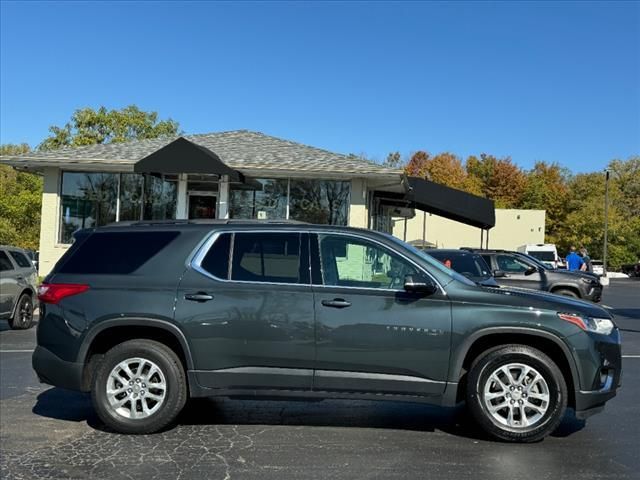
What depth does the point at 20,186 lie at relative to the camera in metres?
43.5

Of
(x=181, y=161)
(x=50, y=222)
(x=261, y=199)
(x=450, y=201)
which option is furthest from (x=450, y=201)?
(x=50, y=222)

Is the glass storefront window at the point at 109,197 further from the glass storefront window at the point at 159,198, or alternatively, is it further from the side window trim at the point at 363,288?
the side window trim at the point at 363,288

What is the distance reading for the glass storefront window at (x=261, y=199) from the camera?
18.3 metres

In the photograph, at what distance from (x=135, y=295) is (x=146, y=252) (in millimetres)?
422

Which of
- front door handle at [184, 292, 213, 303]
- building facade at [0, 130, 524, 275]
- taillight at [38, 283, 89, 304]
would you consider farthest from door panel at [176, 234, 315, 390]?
building facade at [0, 130, 524, 275]

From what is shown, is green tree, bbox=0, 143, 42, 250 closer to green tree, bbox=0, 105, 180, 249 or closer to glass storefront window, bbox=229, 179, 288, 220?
green tree, bbox=0, 105, 180, 249

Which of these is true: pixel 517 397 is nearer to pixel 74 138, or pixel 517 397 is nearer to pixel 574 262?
pixel 574 262

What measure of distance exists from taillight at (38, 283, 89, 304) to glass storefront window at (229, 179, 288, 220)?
41.0ft

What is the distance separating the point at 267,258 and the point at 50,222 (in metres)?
14.5

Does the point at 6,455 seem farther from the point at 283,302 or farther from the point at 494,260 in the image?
the point at 494,260

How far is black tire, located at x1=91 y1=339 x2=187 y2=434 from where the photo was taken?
5496mm

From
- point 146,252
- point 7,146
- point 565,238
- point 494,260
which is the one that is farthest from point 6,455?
point 565,238

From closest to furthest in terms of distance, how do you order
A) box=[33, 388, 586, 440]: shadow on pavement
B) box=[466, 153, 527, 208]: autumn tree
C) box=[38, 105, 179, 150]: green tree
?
box=[33, 388, 586, 440]: shadow on pavement → box=[38, 105, 179, 150]: green tree → box=[466, 153, 527, 208]: autumn tree

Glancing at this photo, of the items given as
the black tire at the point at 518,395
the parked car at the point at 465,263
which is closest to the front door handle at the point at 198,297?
the black tire at the point at 518,395
